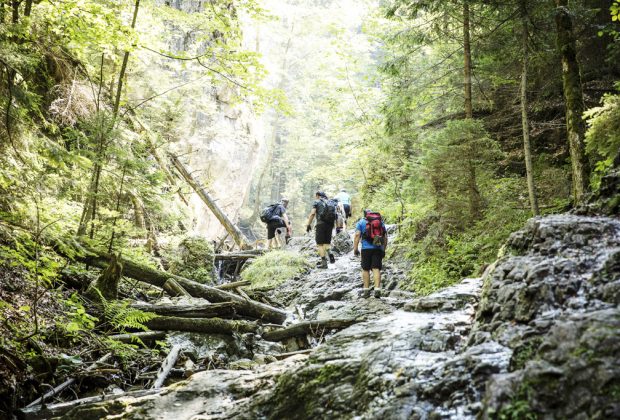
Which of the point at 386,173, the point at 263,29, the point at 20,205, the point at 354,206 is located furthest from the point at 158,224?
the point at 263,29

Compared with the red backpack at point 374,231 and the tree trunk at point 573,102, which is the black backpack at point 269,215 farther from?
the tree trunk at point 573,102

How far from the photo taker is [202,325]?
26.4 feet

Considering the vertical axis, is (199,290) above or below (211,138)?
below

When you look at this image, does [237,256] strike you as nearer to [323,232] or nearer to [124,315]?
[323,232]

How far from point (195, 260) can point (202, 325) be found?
630 centimetres

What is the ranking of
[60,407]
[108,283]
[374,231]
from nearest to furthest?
[60,407] < [108,283] < [374,231]

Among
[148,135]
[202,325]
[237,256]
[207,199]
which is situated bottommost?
[202,325]

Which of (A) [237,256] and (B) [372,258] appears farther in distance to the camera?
(A) [237,256]

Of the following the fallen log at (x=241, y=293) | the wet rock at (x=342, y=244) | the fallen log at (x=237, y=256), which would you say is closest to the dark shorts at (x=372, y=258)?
the fallen log at (x=241, y=293)

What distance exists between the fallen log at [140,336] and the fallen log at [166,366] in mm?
477

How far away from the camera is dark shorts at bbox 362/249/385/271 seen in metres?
10.2

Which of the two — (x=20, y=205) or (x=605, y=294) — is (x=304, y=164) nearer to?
(x=20, y=205)

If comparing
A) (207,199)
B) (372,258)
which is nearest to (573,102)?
(372,258)

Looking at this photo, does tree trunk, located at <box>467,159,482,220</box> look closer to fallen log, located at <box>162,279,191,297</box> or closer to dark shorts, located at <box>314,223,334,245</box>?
dark shorts, located at <box>314,223,334,245</box>
